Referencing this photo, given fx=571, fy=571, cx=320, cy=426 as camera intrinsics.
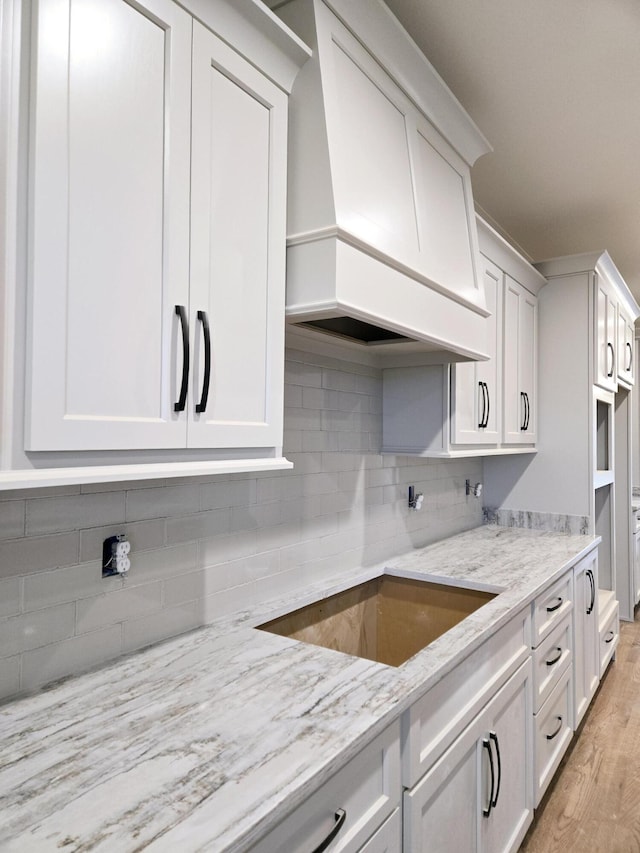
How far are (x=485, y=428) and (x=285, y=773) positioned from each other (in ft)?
6.55

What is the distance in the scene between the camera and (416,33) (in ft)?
6.01

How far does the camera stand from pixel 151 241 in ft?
3.44

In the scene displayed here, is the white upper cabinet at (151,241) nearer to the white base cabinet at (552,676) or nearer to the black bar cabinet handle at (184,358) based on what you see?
the black bar cabinet handle at (184,358)

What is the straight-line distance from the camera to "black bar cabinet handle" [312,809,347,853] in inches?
38.5

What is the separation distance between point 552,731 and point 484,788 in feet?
2.75

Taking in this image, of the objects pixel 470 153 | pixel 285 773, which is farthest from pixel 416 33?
pixel 285 773

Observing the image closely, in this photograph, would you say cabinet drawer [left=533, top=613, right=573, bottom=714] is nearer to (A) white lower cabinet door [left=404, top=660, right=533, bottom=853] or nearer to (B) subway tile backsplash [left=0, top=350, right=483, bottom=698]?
(A) white lower cabinet door [left=404, top=660, right=533, bottom=853]

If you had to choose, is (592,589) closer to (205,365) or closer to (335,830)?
(335,830)

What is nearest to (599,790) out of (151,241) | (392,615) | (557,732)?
(557,732)

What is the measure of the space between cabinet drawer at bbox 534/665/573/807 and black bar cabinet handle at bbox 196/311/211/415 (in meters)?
1.81

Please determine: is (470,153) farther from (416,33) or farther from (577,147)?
(577,147)

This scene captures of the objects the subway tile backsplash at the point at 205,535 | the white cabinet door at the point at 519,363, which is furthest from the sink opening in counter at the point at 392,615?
the white cabinet door at the point at 519,363

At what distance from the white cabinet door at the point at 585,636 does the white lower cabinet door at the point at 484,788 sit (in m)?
0.80

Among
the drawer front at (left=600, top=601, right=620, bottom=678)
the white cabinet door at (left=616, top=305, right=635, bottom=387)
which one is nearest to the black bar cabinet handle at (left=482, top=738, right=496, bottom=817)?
the drawer front at (left=600, top=601, right=620, bottom=678)
